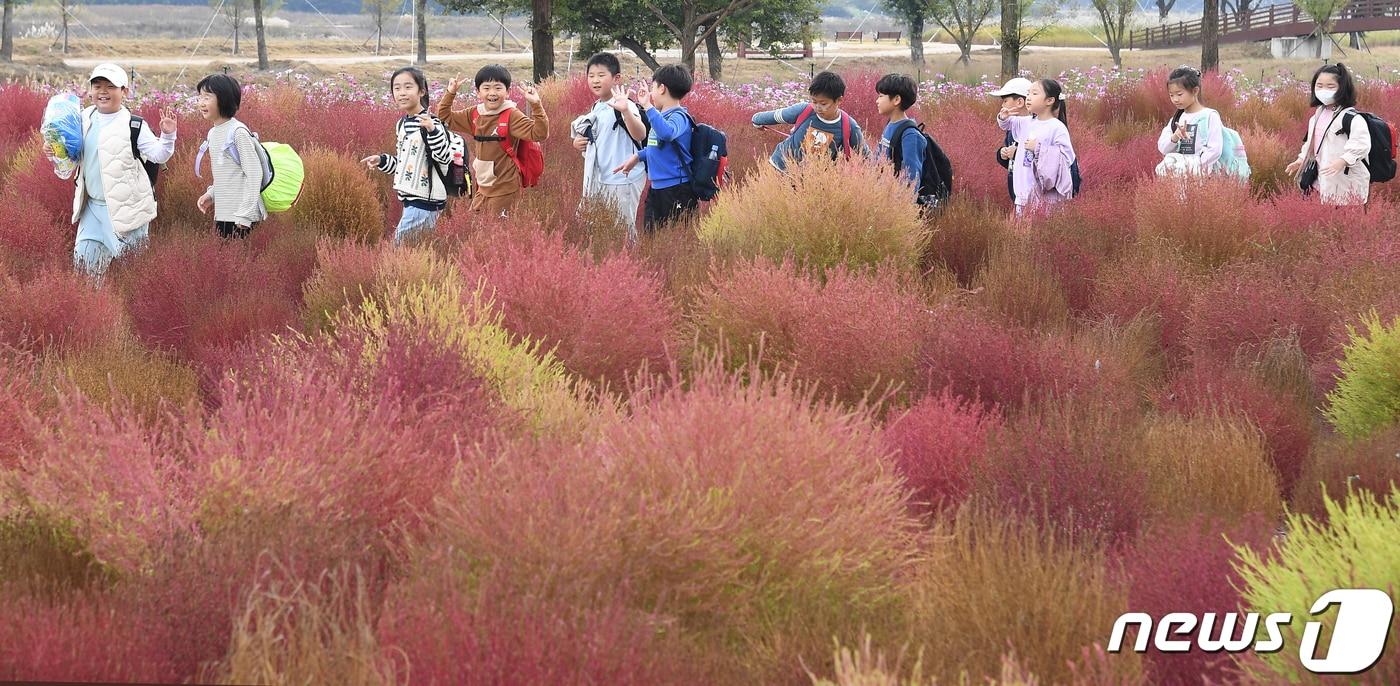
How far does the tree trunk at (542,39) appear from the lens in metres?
16.6

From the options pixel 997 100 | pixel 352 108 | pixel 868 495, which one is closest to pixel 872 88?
pixel 997 100

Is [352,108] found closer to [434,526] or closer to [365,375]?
[365,375]

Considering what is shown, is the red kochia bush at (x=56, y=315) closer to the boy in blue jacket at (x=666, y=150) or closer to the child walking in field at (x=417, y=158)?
the child walking in field at (x=417, y=158)

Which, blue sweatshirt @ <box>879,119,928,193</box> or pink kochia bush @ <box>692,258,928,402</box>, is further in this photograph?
blue sweatshirt @ <box>879,119,928,193</box>

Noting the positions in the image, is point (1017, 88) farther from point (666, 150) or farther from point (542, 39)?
point (542, 39)

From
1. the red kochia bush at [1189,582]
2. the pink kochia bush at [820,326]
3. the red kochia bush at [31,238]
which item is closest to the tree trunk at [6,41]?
the red kochia bush at [31,238]

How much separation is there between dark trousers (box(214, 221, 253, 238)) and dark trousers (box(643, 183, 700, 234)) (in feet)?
7.63

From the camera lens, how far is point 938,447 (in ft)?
13.1

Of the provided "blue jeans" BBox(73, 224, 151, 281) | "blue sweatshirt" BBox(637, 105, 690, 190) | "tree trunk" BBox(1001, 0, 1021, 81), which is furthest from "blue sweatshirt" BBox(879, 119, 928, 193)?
"tree trunk" BBox(1001, 0, 1021, 81)

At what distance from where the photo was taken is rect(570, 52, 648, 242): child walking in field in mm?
7383

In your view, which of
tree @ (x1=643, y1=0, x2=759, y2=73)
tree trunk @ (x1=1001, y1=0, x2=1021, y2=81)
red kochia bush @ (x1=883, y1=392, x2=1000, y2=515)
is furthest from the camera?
tree @ (x1=643, y1=0, x2=759, y2=73)

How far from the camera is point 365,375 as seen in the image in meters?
4.20

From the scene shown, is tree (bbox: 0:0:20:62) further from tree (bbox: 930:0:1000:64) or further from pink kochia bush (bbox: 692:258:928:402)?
pink kochia bush (bbox: 692:258:928:402)

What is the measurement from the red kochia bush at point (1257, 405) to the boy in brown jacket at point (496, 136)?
12.8 ft
